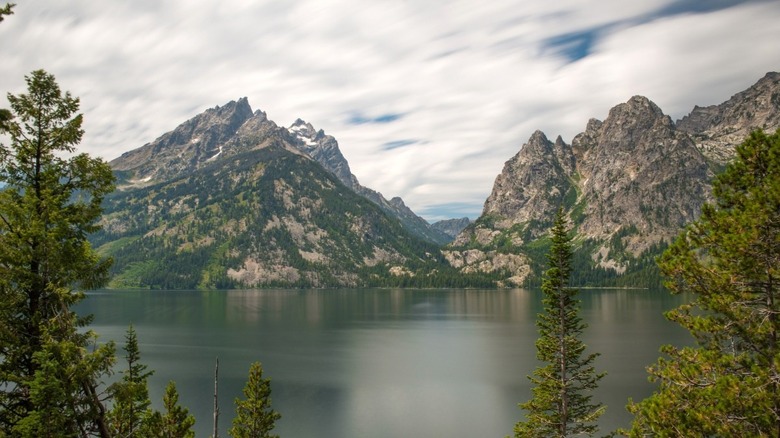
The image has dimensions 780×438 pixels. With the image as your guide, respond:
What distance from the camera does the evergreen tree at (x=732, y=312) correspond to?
740 inches

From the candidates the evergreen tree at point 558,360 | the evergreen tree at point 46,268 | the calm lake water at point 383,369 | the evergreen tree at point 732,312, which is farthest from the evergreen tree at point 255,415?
the evergreen tree at point 732,312

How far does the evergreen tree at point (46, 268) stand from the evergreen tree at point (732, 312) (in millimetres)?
20476

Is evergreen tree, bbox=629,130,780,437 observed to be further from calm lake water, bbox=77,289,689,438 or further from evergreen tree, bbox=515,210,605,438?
calm lake water, bbox=77,289,689,438

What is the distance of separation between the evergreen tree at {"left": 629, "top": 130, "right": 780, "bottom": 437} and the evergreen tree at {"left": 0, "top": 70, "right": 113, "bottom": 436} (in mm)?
20476

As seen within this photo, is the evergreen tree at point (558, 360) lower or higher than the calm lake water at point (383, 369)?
higher

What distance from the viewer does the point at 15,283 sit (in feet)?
61.9

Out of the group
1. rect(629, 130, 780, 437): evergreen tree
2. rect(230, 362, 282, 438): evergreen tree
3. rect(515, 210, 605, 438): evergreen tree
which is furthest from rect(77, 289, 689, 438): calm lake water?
rect(629, 130, 780, 437): evergreen tree

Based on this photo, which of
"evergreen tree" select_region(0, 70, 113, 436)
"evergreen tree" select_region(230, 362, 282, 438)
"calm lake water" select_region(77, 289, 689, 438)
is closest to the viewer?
"evergreen tree" select_region(0, 70, 113, 436)

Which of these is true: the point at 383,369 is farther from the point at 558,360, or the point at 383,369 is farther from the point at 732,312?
the point at 732,312

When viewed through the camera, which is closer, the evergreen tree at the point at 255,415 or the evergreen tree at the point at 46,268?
the evergreen tree at the point at 46,268

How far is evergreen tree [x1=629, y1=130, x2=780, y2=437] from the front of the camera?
1880 cm

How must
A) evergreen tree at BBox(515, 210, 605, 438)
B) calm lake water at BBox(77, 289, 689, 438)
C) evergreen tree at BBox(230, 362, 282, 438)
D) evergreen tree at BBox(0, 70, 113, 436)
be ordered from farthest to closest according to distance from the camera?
1. calm lake water at BBox(77, 289, 689, 438)
2. evergreen tree at BBox(230, 362, 282, 438)
3. evergreen tree at BBox(515, 210, 605, 438)
4. evergreen tree at BBox(0, 70, 113, 436)

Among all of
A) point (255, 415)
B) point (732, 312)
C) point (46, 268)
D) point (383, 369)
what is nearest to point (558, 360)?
point (732, 312)

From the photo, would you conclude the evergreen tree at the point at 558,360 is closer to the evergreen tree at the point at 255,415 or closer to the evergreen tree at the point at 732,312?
the evergreen tree at the point at 732,312
